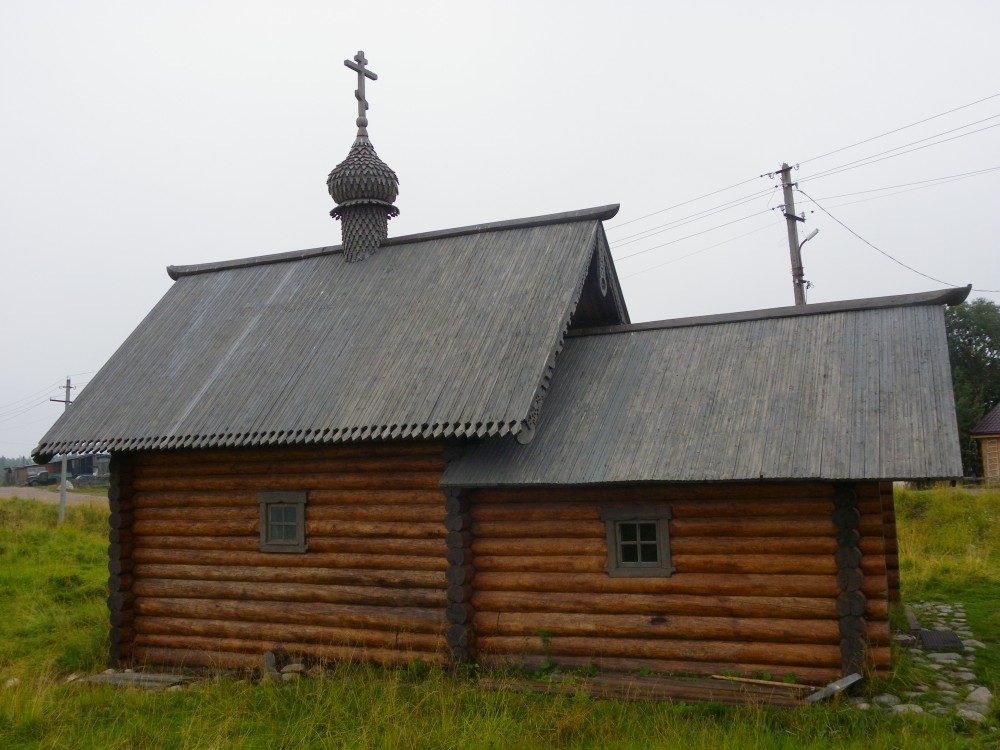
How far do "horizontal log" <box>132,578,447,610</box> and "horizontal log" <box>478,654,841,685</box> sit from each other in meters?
0.96

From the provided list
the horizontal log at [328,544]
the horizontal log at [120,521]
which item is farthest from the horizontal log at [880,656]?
the horizontal log at [120,521]

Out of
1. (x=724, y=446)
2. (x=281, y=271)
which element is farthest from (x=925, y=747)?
(x=281, y=271)

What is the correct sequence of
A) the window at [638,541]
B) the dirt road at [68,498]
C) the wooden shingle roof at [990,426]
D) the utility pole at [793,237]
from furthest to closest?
the wooden shingle roof at [990,426] → the dirt road at [68,498] → the utility pole at [793,237] → the window at [638,541]

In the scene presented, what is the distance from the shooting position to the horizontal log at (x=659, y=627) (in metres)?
6.85

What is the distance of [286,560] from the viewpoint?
355 inches

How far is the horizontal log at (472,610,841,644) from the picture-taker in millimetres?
6852

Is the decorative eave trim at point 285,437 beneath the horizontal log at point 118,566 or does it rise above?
above

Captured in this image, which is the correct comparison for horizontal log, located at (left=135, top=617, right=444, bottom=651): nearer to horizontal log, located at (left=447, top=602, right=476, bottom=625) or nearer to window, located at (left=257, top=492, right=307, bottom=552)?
horizontal log, located at (left=447, top=602, right=476, bottom=625)

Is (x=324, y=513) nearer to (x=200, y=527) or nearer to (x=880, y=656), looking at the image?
(x=200, y=527)

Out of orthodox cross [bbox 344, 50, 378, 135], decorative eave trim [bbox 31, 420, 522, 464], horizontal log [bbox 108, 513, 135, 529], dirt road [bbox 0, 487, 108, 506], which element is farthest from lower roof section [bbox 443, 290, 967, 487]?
dirt road [bbox 0, 487, 108, 506]

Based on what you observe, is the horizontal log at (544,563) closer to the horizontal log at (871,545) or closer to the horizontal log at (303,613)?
the horizontal log at (303,613)

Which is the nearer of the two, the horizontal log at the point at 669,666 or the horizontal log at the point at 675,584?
the horizontal log at the point at 669,666

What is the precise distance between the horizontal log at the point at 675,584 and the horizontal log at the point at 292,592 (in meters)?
0.73

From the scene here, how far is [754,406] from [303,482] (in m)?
4.97
